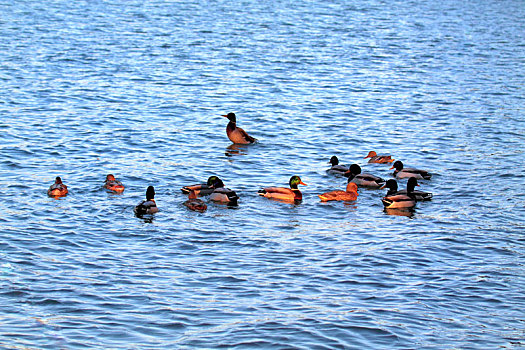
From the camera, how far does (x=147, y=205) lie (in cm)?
1797

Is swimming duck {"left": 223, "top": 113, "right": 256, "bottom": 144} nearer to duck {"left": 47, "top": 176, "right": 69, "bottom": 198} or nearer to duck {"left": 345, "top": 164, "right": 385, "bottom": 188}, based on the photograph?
duck {"left": 345, "top": 164, "right": 385, "bottom": 188}

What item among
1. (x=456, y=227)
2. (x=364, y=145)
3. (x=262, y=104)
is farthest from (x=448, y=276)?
(x=262, y=104)

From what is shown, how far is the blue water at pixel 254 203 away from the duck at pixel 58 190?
0.84ft

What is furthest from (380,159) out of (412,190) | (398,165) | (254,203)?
(254,203)

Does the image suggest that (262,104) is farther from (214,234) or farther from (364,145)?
(214,234)

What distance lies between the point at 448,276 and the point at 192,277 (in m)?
4.88

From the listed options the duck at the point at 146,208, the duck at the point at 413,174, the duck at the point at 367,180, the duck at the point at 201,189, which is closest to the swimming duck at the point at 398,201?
the duck at the point at 367,180

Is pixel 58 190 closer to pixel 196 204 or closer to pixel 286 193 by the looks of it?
pixel 196 204

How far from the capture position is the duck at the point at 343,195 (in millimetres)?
19953

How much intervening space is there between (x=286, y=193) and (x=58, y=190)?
5511 mm

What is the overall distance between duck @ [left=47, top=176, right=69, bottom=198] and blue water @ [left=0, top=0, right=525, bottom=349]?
257 mm

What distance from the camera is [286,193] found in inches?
775

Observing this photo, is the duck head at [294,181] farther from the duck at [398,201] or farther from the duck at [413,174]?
the duck at [413,174]

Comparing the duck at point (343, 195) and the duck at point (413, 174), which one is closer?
the duck at point (343, 195)
